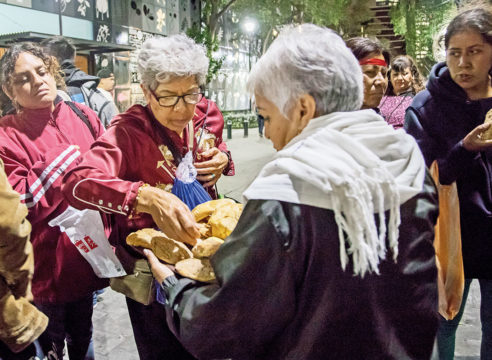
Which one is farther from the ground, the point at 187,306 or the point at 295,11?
the point at 295,11

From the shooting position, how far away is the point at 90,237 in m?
2.09

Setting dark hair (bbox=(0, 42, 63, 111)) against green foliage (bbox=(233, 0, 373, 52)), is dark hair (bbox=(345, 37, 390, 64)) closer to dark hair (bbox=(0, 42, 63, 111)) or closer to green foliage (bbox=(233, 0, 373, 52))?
dark hair (bbox=(0, 42, 63, 111))

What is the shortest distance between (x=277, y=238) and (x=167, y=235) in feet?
2.12

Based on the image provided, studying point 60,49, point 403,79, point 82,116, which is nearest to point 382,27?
point 403,79

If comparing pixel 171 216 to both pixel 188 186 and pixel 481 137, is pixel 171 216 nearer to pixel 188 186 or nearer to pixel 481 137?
pixel 188 186

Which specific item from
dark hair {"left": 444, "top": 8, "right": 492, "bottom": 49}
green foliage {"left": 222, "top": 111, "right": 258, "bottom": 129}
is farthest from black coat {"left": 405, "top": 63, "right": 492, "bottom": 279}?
green foliage {"left": 222, "top": 111, "right": 258, "bottom": 129}

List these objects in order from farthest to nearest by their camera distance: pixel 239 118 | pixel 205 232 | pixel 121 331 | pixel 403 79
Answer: pixel 239 118, pixel 403 79, pixel 121 331, pixel 205 232

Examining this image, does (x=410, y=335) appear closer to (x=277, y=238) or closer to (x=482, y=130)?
(x=277, y=238)

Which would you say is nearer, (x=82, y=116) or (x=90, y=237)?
(x=90, y=237)

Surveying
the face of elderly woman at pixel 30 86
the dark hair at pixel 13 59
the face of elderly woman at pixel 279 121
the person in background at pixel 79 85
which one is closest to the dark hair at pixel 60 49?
the person in background at pixel 79 85

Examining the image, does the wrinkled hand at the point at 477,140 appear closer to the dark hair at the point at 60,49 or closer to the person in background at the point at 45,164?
the person in background at the point at 45,164

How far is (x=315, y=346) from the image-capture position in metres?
1.27

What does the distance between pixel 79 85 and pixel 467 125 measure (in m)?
3.62

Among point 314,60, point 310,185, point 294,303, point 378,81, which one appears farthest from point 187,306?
point 378,81
